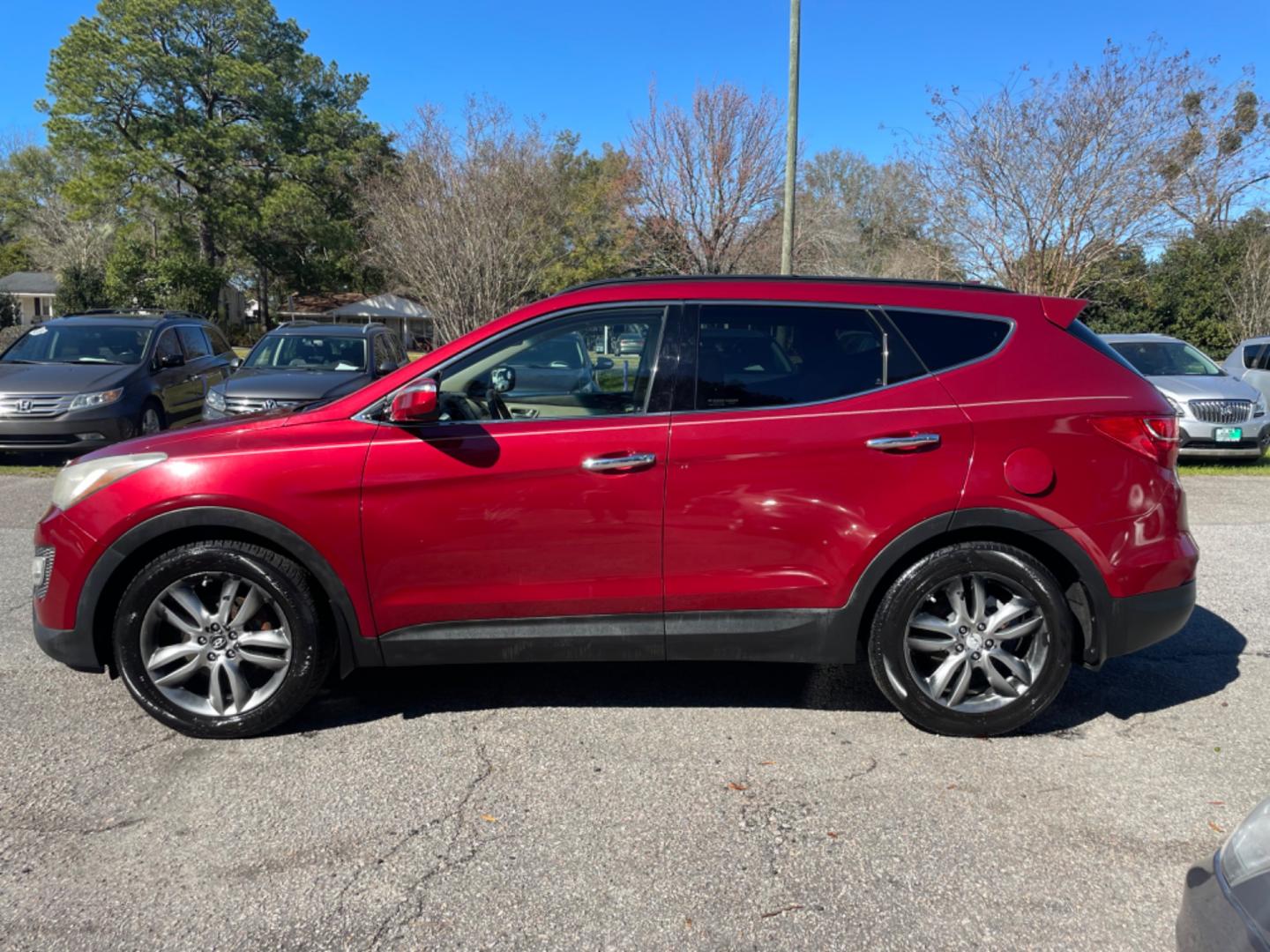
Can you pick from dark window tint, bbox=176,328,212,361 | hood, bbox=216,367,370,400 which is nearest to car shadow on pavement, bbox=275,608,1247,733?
hood, bbox=216,367,370,400

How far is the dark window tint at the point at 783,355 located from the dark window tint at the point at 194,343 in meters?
10.2

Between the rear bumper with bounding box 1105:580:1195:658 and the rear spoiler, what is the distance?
3.88ft

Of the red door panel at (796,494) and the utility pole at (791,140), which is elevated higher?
the utility pole at (791,140)

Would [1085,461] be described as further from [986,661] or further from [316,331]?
[316,331]

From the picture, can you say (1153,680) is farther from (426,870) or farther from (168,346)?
(168,346)

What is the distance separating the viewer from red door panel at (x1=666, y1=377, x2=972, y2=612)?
356 cm

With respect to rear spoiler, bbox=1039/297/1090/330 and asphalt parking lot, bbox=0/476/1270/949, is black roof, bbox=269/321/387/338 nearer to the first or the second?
asphalt parking lot, bbox=0/476/1270/949

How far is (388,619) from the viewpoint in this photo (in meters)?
3.62

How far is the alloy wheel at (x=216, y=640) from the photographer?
3.62m

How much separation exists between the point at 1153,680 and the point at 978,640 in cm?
143

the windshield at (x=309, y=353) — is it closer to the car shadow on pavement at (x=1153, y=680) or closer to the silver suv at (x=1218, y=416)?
the car shadow on pavement at (x=1153, y=680)

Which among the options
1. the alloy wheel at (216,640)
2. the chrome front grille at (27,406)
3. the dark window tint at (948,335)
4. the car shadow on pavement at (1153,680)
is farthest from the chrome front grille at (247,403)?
the car shadow on pavement at (1153,680)

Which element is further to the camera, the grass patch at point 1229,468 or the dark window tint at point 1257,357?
the dark window tint at point 1257,357

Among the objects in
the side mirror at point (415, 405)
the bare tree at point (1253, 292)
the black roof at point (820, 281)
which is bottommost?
the side mirror at point (415, 405)
